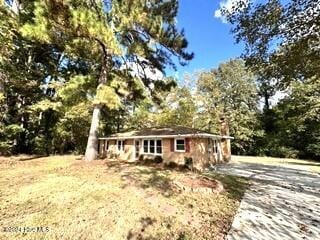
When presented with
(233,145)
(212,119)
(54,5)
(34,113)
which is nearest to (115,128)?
(34,113)

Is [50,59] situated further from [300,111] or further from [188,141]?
[300,111]

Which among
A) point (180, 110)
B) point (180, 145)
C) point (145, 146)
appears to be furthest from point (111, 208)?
point (180, 110)

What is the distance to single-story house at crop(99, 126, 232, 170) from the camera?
50.1 feet

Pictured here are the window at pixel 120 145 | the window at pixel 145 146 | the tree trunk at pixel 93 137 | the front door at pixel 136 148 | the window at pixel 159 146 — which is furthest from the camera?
the window at pixel 120 145

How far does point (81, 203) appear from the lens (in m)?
7.25

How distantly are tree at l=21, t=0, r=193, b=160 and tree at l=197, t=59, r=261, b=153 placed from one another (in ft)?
57.5

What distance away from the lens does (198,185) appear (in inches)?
372

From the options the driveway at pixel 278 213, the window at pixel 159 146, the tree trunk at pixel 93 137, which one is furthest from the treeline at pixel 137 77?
the driveway at pixel 278 213

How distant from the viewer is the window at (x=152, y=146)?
55.8ft

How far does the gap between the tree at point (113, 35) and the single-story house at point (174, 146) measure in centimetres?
328

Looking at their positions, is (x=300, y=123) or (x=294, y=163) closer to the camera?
(x=294, y=163)

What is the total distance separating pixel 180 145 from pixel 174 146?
1.43 ft

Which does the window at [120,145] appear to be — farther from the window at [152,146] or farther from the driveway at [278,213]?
the driveway at [278,213]

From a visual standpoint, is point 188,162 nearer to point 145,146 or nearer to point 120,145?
point 145,146
